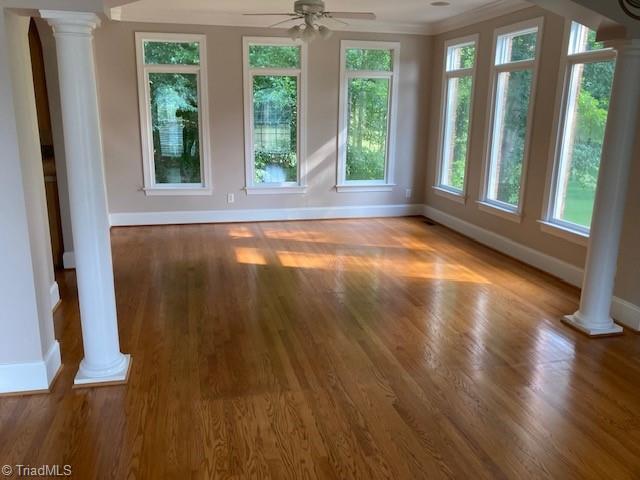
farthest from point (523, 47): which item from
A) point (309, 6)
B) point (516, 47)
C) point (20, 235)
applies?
point (20, 235)

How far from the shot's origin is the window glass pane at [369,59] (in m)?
6.95

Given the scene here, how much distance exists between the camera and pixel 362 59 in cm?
699

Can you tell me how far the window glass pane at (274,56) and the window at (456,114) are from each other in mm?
2026

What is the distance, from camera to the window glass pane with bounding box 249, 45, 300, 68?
664 cm

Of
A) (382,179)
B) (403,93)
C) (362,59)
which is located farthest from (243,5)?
(382,179)

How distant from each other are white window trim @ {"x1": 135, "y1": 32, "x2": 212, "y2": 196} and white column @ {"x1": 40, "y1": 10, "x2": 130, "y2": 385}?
402 centimetres

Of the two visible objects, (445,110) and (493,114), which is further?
(445,110)

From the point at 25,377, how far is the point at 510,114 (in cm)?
505

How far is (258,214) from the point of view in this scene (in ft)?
23.5

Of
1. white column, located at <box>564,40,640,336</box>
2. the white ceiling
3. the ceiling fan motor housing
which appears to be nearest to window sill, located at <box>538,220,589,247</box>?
white column, located at <box>564,40,640,336</box>

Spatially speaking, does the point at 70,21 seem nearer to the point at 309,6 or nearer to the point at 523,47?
the point at 309,6

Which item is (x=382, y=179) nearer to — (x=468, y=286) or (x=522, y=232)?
(x=522, y=232)

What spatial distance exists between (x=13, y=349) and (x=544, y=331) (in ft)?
11.0

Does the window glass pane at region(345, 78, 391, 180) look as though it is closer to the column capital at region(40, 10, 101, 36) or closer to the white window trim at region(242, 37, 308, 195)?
the white window trim at region(242, 37, 308, 195)
